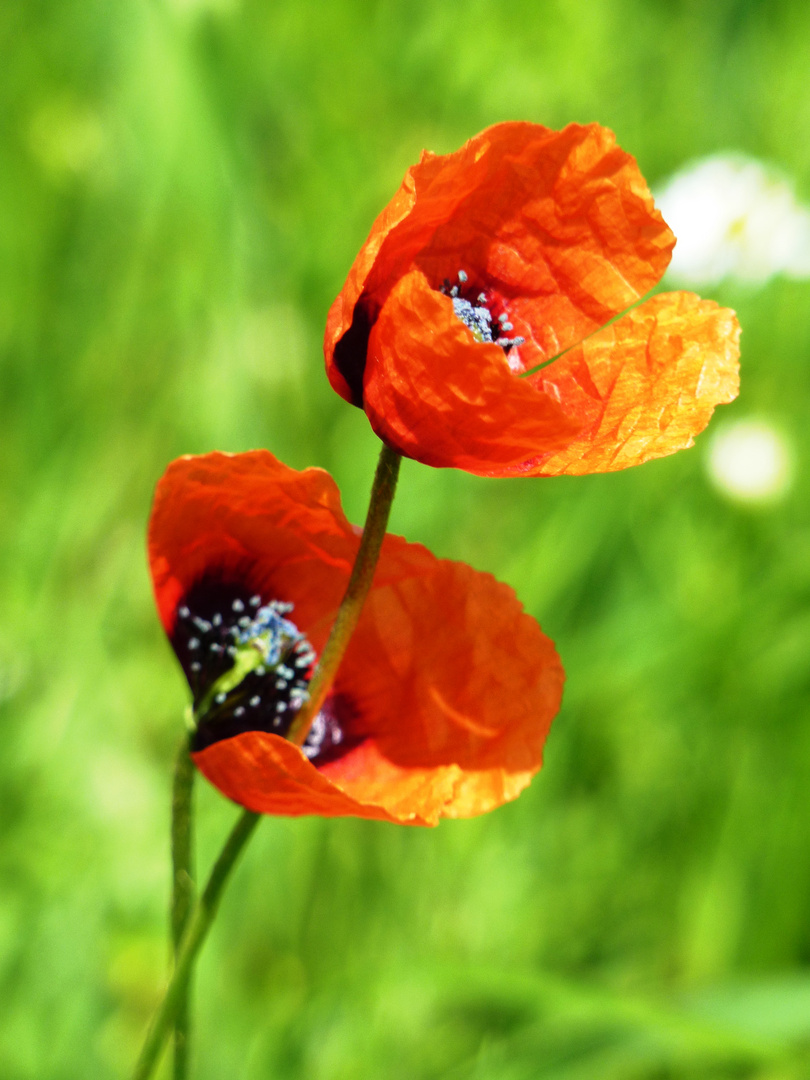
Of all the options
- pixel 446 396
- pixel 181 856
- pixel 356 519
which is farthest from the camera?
pixel 356 519

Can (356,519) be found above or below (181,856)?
above

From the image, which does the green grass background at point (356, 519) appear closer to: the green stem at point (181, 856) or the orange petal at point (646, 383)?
the green stem at point (181, 856)

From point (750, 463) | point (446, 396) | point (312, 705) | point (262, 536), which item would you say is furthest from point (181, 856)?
point (750, 463)

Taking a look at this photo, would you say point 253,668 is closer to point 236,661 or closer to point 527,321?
point 236,661

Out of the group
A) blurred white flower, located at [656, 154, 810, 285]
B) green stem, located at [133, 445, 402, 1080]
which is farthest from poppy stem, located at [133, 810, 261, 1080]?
blurred white flower, located at [656, 154, 810, 285]

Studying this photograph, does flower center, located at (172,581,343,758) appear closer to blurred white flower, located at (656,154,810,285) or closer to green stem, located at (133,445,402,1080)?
green stem, located at (133,445,402,1080)

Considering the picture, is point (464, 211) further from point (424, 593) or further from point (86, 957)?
point (86, 957)
